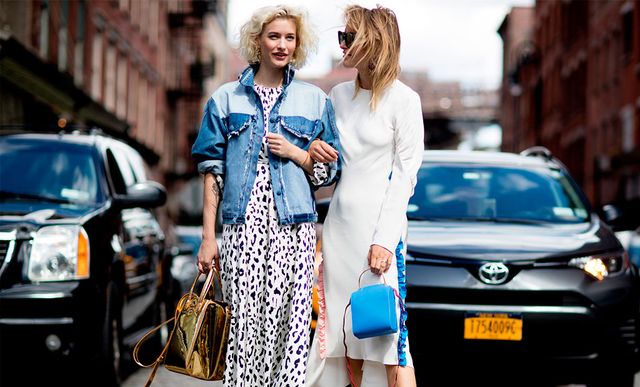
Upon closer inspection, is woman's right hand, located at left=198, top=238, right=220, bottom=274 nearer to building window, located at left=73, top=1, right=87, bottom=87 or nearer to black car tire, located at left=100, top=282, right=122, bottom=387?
black car tire, located at left=100, top=282, right=122, bottom=387

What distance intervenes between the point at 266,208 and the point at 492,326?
2485 millimetres

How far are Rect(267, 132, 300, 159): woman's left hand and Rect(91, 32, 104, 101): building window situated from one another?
2817cm

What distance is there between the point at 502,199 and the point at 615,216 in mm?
889

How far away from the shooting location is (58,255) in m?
7.75

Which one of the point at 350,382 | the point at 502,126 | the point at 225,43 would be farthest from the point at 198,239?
the point at 502,126

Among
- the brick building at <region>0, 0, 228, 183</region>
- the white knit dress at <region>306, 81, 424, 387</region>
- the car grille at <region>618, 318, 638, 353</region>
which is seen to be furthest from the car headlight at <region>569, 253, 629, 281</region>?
the brick building at <region>0, 0, 228, 183</region>

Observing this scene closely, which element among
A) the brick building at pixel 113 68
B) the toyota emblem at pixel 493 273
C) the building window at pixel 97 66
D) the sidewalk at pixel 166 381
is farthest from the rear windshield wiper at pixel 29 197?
the building window at pixel 97 66

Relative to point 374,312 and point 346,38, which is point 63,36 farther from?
point 374,312

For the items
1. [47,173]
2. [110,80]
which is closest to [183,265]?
[47,173]

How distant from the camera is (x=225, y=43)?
3196 inches

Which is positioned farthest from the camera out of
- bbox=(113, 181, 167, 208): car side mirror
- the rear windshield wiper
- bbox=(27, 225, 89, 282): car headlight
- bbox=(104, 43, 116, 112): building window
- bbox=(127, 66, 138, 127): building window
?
bbox=(127, 66, 138, 127): building window

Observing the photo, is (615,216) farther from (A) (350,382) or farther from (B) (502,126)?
(B) (502,126)

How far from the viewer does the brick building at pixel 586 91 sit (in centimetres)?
3944

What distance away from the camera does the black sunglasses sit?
5.34 meters
